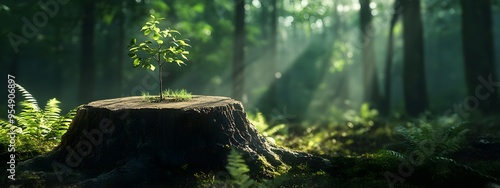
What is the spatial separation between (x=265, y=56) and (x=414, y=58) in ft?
86.5

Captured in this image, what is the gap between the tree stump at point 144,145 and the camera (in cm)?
590

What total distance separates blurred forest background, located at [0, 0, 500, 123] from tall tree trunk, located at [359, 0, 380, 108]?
52mm

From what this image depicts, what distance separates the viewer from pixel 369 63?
891 inches

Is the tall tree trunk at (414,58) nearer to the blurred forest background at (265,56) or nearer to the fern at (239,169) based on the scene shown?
the blurred forest background at (265,56)

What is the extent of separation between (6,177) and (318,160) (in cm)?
419

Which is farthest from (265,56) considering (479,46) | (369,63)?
(479,46)

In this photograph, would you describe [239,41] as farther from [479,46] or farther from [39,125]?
[39,125]

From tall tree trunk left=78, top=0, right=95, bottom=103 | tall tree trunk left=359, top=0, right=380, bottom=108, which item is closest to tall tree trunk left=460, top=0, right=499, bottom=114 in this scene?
tall tree trunk left=359, top=0, right=380, bottom=108

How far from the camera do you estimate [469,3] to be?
14.5 metres

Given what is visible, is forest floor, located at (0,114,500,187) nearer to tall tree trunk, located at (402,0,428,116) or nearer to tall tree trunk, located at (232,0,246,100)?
tall tree trunk, located at (402,0,428,116)

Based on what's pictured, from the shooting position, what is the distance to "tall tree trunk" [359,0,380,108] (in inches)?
866

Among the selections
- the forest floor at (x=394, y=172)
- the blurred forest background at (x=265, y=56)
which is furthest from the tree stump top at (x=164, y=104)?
the blurred forest background at (x=265, y=56)

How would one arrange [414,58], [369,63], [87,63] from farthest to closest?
[369,63] → [87,63] → [414,58]

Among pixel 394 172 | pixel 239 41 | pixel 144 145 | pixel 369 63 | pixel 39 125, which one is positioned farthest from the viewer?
pixel 369 63
